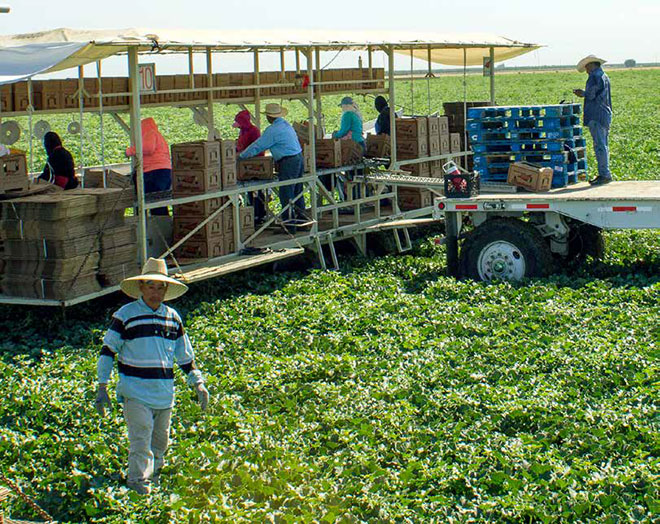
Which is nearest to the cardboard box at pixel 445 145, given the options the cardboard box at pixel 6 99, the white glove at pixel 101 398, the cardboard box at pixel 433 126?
the cardboard box at pixel 433 126

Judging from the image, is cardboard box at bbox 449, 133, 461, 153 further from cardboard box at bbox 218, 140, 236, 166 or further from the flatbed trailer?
cardboard box at bbox 218, 140, 236, 166

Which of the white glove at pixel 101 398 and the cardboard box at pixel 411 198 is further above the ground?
the cardboard box at pixel 411 198

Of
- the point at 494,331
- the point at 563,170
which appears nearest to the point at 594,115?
the point at 563,170

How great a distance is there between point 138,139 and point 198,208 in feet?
5.25

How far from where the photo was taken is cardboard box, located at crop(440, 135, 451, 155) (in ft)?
58.6

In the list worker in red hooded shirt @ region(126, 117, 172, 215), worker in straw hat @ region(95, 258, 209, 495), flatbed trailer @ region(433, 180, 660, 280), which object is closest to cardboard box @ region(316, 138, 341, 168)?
flatbed trailer @ region(433, 180, 660, 280)

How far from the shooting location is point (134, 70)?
12.0 m

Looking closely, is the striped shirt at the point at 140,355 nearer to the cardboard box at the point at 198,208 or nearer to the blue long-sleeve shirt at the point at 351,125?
the cardboard box at the point at 198,208

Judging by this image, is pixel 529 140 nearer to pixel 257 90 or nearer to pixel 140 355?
pixel 257 90

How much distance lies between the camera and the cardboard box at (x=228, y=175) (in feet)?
45.0

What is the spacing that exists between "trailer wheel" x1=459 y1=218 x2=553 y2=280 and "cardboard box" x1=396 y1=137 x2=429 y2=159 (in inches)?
126

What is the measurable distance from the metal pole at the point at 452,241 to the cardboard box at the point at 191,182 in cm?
313

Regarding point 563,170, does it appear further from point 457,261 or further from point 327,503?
point 327,503

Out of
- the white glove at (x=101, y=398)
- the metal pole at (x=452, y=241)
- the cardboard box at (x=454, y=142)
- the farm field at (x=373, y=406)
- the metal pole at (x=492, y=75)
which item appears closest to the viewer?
the farm field at (x=373, y=406)
